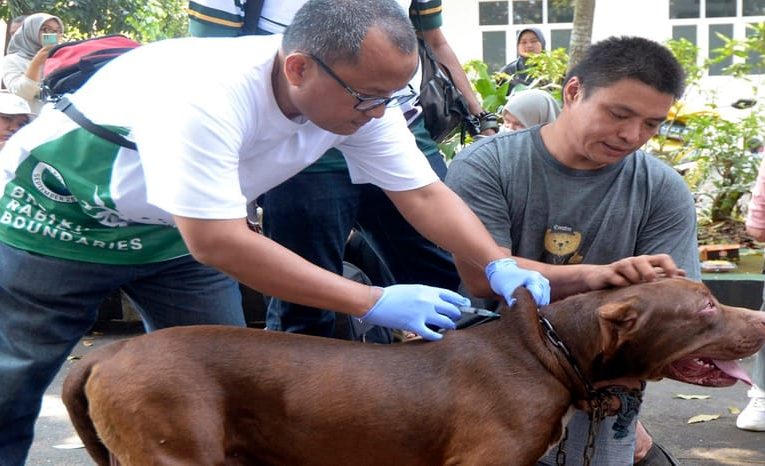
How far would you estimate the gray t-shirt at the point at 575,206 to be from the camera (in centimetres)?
370

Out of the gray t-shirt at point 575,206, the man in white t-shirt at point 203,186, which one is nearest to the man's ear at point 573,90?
the gray t-shirt at point 575,206

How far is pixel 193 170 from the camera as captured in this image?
2.76m

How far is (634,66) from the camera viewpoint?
3.47 metres

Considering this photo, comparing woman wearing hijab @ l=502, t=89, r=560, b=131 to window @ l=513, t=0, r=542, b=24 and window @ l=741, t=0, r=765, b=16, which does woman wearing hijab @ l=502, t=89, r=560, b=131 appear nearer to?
window @ l=513, t=0, r=542, b=24

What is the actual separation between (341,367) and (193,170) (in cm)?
74

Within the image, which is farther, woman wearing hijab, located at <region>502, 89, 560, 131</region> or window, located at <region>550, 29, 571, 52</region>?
window, located at <region>550, 29, 571, 52</region>

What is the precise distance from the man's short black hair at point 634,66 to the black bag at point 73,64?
66.1 inches

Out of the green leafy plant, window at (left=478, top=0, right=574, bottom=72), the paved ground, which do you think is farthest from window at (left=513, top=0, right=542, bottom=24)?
the paved ground

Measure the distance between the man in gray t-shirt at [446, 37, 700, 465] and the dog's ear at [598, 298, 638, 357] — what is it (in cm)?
52

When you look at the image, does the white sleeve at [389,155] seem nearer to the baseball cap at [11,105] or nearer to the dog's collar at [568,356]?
the dog's collar at [568,356]

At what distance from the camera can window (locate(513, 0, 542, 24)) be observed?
22.1 m

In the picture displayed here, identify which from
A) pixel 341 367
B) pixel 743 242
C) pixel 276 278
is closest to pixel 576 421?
pixel 341 367

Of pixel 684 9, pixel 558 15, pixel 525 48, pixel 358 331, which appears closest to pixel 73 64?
pixel 358 331

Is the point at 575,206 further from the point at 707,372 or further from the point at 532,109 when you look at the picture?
the point at 532,109
